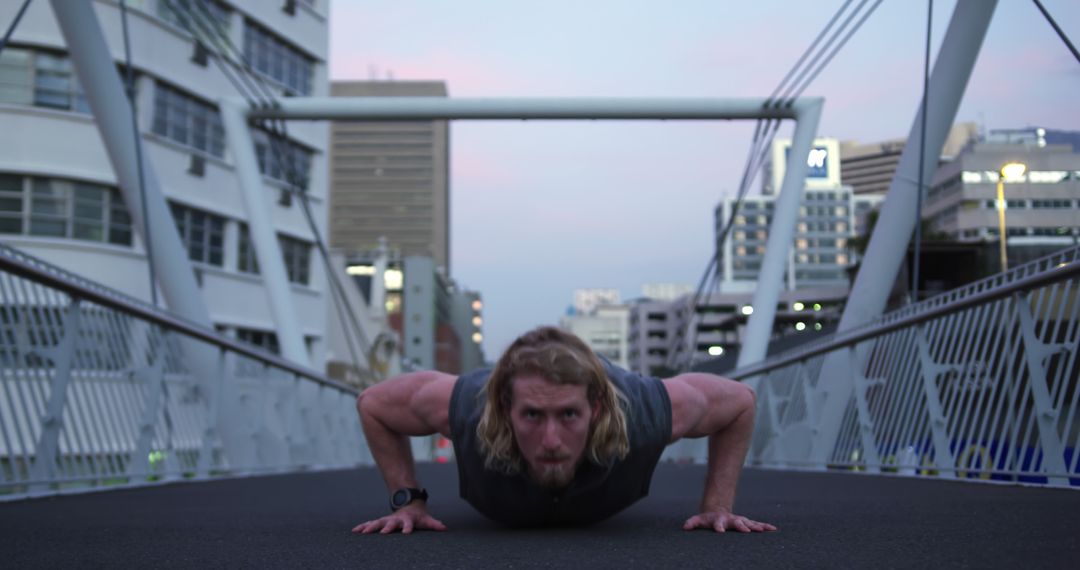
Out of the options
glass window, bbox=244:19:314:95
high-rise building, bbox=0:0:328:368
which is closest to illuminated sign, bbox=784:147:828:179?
high-rise building, bbox=0:0:328:368

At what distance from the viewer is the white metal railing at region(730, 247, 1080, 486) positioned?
689 centimetres

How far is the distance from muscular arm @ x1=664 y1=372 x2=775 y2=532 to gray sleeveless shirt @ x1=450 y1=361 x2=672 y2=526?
0.41 feet

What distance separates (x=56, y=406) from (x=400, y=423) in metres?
4.02

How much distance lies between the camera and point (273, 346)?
39.4m

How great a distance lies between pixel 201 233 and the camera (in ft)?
115

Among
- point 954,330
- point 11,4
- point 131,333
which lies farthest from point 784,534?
point 11,4

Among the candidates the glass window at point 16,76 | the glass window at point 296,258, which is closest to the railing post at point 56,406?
the glass window at point 16,76

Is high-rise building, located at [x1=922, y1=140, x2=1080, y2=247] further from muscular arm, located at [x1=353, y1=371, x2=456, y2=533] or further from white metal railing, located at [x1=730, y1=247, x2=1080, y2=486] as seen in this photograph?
muscular arm, located at [x1=353, y1=371, x2=456, y2=533]

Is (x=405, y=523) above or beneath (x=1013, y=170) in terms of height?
beneath

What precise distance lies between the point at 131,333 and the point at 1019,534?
23.5 ft

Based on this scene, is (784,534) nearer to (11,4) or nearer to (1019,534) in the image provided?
(1019,534)

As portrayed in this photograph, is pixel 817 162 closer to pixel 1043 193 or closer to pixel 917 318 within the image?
pixel 1043 193

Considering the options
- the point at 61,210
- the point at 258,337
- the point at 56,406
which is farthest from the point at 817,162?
the point at 258,337

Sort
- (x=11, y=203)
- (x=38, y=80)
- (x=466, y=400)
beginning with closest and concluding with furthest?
1. (x=466, y=400)
2. (x=11, y=203)
3. (x=38, y=80)
